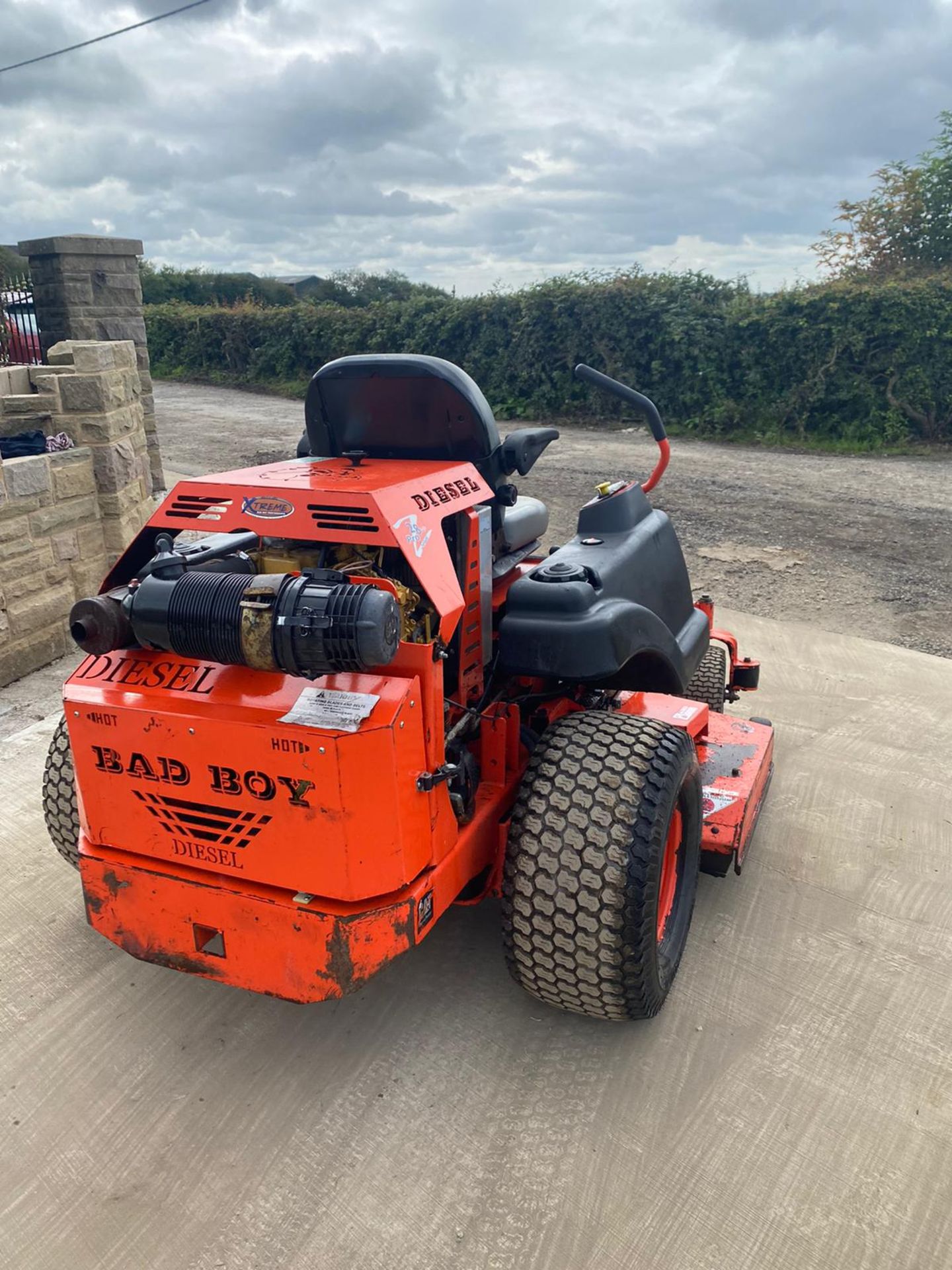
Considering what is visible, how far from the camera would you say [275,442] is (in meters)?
13.5

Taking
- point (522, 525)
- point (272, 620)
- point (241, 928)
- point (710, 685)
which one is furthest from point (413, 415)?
point (710, 685)

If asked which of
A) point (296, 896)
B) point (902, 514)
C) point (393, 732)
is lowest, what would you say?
point (902, 514)

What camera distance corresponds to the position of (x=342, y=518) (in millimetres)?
2510

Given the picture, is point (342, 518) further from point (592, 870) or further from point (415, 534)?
point (592, 870)

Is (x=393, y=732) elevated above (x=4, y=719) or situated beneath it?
elevated above

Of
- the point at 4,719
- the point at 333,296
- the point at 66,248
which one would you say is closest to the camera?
the point at 4,719

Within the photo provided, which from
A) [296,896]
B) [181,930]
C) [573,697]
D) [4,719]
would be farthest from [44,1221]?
[4,719]

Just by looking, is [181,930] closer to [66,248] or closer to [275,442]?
[66,248]

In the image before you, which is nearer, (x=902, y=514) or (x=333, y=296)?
(x=902, y=514)

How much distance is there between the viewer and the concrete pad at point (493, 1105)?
7.02ft

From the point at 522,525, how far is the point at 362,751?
161 cm

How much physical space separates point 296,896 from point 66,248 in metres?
8.08

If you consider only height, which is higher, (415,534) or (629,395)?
(629,395)

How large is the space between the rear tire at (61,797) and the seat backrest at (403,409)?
1.36 metres
